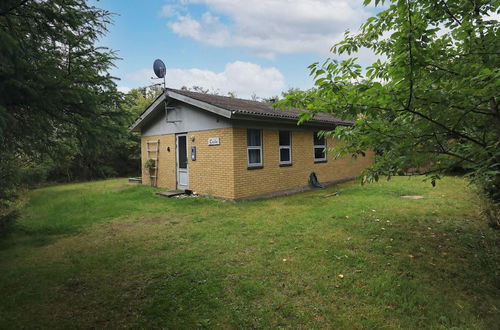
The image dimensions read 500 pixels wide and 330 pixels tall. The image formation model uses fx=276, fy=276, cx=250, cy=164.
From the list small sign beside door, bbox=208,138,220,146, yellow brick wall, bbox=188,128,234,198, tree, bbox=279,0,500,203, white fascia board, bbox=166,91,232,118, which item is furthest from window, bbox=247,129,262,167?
tree, bbox=279,0,500,203

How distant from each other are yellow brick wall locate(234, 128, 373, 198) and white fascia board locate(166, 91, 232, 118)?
771 millimetres

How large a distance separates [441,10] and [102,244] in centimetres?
644

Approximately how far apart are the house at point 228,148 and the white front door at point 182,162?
0.04 meters

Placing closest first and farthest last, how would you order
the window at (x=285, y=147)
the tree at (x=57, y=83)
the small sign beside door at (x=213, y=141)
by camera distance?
the tree at (x=57, y=83)
the small sign beside door at (x=213, y=141)
the window at (x=285, y=147)

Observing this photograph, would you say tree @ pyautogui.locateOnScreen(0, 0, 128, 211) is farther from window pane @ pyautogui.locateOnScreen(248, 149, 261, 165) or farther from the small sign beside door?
window pane @ pyautogui.locateOnScreen(248, 149, 261, 165)

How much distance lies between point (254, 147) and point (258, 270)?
6.28 metres

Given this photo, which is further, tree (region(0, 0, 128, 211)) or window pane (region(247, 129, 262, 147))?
window pane (region(247, 129, 262, 147))

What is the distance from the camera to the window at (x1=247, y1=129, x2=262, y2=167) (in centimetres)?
968

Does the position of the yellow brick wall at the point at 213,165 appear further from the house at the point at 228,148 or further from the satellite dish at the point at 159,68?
the satellite dish at the point at 159,68

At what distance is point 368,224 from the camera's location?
5969 millimetres

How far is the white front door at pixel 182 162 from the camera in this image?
441 inches

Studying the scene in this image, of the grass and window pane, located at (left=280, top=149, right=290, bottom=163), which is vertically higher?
window pane, located at (left=280, top=149, right=290, bottom=163)

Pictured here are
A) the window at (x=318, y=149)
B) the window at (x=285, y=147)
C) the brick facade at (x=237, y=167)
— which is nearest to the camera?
the brick facade at (x=237, y=167)

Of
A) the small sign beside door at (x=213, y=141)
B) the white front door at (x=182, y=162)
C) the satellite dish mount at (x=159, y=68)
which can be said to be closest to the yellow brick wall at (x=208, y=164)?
the small sign beside door at (x=213, y=141)
